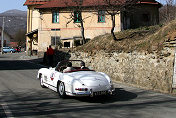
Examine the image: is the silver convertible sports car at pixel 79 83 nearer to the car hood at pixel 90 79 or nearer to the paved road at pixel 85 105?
the car hood at pixel 90 79

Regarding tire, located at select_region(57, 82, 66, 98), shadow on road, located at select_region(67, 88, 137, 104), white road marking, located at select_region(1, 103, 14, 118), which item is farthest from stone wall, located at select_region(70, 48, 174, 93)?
white road marking, located at select_region(1, 103, 14, 118)

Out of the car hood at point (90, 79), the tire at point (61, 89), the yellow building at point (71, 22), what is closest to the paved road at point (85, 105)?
the tire at point (61, 89)

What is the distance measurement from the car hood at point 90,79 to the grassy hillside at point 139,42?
11.7 feet

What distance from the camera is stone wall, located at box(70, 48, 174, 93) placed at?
8.48 m

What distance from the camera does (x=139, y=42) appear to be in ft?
35.3

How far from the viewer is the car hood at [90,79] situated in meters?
6.56

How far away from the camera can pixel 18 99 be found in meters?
7.01

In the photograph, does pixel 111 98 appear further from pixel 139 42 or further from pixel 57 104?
pixel 139 42

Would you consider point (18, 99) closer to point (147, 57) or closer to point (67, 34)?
point (147, 57)

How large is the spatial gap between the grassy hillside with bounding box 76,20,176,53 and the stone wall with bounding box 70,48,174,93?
1.05 feet

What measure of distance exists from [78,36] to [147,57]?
2082cm

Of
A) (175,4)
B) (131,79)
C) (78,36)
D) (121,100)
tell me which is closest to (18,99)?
(121,100)

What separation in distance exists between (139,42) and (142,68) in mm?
1725

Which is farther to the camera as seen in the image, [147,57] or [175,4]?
[175,4]
